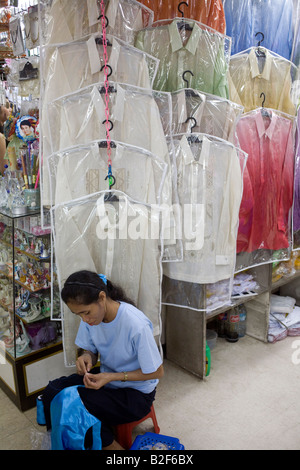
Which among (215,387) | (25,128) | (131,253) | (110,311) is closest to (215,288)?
(215,387)

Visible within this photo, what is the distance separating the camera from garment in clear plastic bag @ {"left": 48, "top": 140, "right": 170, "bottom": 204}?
1.91m

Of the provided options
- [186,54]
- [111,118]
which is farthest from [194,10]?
[111,118]

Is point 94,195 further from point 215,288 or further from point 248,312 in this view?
point 248,312

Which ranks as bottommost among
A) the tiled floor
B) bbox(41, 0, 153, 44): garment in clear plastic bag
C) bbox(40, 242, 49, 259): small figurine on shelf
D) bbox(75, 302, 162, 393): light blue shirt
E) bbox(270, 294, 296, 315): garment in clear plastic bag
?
the tiled floor

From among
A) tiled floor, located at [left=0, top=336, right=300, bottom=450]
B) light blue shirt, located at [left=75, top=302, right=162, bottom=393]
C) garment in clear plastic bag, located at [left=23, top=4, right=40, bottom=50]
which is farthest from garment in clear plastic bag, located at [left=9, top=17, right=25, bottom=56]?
tiled floor, located at [left=0, top=336, right=300, bottom=450]

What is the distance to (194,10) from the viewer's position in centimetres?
217

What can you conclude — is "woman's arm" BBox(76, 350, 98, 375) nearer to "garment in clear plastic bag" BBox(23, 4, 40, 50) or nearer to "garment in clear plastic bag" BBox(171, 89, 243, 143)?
"garment in clear plastic bag" BBox(171, 89, 243, 143)

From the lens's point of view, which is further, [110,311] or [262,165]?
[262,165]

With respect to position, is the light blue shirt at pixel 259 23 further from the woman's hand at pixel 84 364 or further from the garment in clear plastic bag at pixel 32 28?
the woman's hand at pixel 84 364

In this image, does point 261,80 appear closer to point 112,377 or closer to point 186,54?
point 186,54

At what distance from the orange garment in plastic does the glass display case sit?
4.39ft

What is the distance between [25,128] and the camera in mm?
2174

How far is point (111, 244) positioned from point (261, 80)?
1.53 m

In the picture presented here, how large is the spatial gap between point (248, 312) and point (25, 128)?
2132 mm
